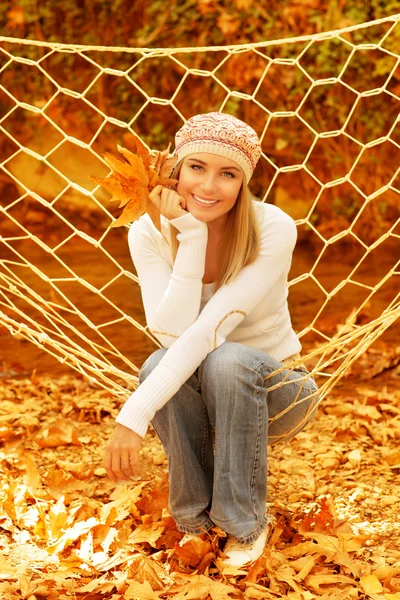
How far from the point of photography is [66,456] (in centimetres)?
188

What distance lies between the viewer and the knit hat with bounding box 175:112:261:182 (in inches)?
54.0

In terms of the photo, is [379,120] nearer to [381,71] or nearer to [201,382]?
[381,71]

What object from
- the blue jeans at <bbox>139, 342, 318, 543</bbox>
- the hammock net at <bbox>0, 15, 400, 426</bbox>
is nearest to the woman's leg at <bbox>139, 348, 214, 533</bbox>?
the blue jeans at <bbox>139, 342, 318, 543</bbox>

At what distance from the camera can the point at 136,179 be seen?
4.60ft

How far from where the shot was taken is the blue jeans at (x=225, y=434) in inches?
51.7

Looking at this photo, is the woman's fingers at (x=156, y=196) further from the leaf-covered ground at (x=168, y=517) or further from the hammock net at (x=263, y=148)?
the hammock net at (x=263, y=148)

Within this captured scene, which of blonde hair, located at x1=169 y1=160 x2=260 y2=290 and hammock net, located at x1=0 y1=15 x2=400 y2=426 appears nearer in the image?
blonde hair, located at x1=169 y1=160 x2=260 y2=290

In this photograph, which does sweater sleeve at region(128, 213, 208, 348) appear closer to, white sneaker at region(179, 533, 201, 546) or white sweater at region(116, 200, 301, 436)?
white sweater at region(116, 200, 301, 436)

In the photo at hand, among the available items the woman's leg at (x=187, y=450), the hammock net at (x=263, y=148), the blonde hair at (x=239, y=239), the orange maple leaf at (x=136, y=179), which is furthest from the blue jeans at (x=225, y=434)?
the hammock net at (x=263, y=148)

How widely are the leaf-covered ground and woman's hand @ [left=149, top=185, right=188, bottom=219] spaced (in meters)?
0.56

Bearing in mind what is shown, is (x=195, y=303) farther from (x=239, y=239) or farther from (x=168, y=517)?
(x=168, y=517)

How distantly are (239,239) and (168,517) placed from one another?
531 mm

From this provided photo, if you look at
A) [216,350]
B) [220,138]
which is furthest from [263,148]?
[216,350]

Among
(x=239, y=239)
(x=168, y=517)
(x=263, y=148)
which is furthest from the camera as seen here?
(x=263, y=148)
